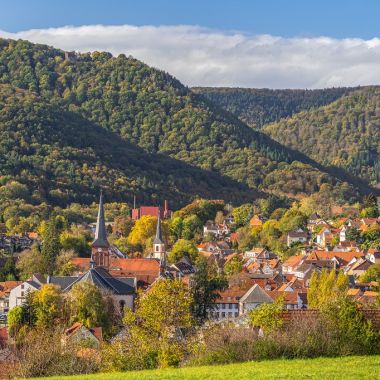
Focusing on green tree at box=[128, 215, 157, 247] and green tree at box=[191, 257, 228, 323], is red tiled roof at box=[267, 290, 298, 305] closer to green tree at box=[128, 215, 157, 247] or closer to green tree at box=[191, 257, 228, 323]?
green tree at box=[191, 257, 228, 323]

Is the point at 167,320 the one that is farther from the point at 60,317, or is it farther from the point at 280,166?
the point at 280,166

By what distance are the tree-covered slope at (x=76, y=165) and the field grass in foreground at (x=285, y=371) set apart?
9529 centimetres

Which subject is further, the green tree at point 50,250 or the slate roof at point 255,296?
the green tree at point 50,250

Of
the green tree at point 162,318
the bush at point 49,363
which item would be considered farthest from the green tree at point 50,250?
the bush at point 49,363

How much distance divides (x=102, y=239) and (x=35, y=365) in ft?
162

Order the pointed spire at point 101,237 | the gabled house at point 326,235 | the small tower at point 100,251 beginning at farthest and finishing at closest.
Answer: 1. the gabled house at point 326,235
2. the pointed spire at point 101,237
3. the small tower at point 100,251

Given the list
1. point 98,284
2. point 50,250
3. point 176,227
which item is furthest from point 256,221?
point 98,284

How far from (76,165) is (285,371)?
131m

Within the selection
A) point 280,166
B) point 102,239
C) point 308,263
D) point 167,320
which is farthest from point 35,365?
point 280,166

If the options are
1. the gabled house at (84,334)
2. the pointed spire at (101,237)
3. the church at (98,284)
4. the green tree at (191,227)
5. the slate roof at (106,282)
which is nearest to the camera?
the gabled house at (84,334)

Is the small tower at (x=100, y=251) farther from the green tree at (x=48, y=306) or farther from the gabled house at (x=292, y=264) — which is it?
the green tree at (x=48, y=306)

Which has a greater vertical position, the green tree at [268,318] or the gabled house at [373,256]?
the green tree at [268,318]

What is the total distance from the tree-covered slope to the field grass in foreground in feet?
313

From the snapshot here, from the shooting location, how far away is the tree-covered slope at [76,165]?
13490 centimetres
